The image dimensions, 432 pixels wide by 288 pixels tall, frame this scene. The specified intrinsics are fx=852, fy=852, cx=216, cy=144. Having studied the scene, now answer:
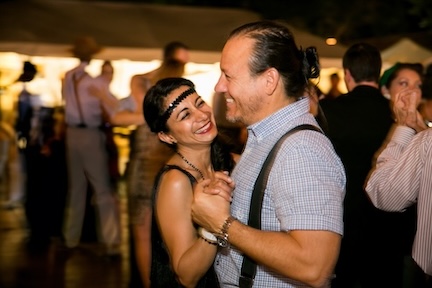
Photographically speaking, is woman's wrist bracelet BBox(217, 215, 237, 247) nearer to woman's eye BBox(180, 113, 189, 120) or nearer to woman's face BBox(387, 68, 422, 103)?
woman's eye BBox(180, 113, 189, 120)

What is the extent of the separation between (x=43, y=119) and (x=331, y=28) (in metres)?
15.7

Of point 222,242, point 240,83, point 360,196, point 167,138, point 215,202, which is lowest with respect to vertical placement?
point 360,196

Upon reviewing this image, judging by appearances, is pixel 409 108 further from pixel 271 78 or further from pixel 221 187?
pixel 221 187

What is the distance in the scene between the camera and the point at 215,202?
3.02 m

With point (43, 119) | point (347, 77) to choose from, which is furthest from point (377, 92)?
point (43, 119)

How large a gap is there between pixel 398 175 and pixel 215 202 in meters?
1.33

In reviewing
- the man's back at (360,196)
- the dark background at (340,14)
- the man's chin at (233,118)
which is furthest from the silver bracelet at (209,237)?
the dark background at (340,14)

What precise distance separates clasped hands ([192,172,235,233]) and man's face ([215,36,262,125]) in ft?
0.85

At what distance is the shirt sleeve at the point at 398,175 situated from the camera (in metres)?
3.96

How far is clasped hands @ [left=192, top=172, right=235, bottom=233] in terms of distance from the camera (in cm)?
301

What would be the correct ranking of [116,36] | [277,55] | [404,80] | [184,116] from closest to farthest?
[277,55]
[184,116]
[404,80]
[116,36]

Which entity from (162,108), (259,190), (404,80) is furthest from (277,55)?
(404,80)

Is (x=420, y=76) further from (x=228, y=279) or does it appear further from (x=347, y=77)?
(x=228, y=279)

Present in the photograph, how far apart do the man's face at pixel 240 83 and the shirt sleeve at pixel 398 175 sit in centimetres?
112
